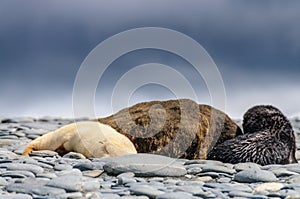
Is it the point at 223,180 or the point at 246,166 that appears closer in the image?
the point at 223,180

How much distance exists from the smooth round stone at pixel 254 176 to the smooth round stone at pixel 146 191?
123 cm

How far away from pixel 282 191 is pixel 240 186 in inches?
17.3

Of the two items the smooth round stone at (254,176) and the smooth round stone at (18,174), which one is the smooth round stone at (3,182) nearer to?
the smooth round stone at (18,174)

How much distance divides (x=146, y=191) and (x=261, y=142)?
128 inches

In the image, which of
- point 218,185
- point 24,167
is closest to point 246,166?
point 218,185

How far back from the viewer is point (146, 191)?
179 inches

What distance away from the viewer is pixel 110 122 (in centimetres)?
843

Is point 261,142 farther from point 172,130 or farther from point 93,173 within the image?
point 93,173

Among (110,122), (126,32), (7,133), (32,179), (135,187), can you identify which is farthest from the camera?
(7,133)

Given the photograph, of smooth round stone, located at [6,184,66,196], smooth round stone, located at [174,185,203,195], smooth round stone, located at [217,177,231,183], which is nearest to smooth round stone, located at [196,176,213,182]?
smooth round stone, located at [217,177,231,183]

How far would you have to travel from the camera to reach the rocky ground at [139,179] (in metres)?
4.60

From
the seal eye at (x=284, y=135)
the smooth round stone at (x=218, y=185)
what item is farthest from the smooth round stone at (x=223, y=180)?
the seal eye at (x=284, y=135)

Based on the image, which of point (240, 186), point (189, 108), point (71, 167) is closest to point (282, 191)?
point (240, 186)

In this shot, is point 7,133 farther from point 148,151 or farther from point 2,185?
point 2,185
